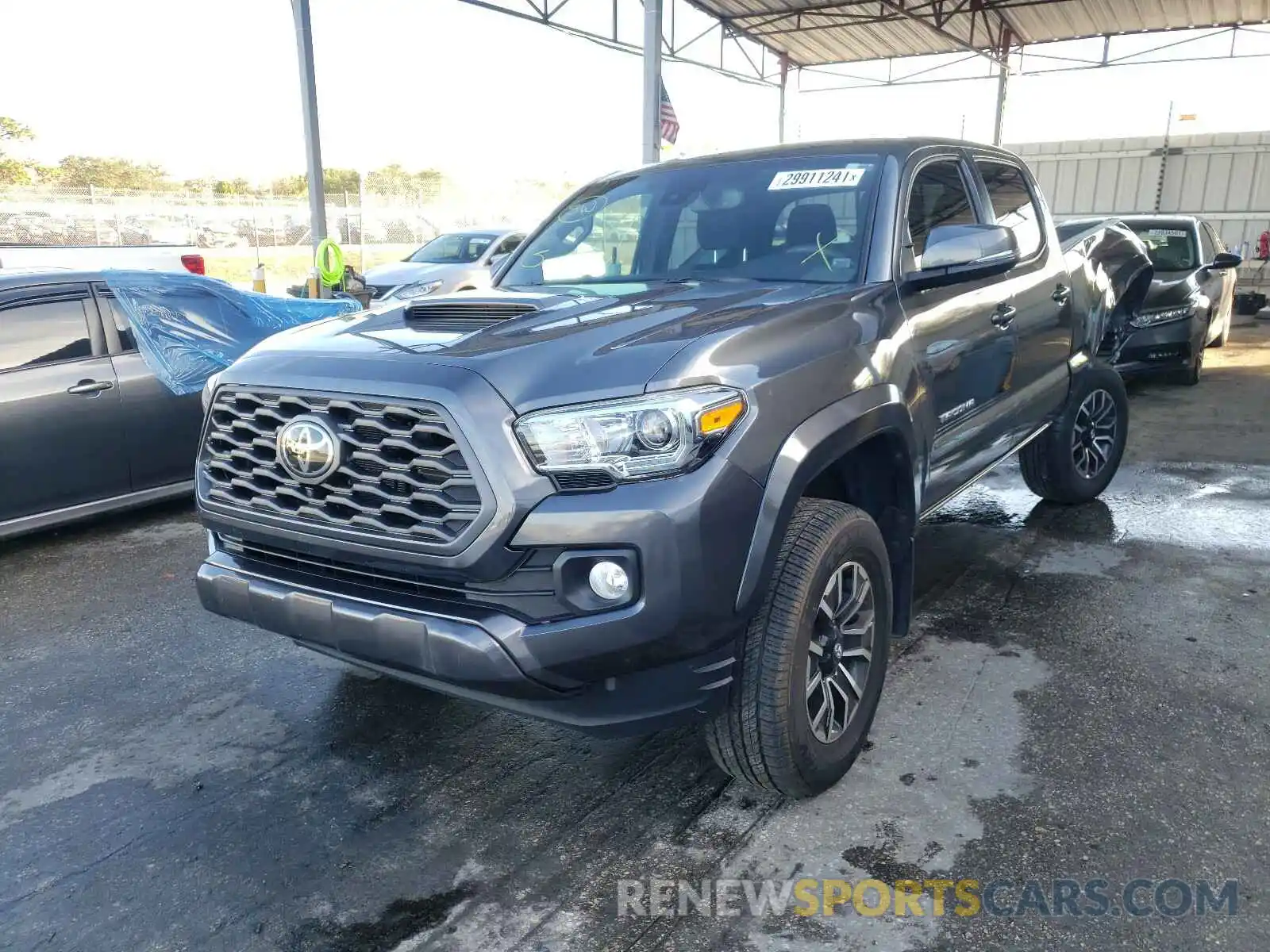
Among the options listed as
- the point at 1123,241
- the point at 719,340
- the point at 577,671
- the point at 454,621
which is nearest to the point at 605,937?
the point at 577,671

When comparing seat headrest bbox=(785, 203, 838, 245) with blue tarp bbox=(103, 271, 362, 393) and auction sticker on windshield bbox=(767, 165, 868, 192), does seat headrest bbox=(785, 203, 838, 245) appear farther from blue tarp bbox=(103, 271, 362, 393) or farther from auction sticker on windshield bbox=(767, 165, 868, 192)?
blue tarp bbox=(103, 271, 362, 393)

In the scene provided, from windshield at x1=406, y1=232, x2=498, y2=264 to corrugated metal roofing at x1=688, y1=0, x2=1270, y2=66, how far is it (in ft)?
30.0

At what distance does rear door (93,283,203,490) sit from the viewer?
5.50 m

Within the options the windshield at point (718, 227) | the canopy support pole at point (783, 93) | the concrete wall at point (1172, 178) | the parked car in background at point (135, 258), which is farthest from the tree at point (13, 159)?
A: the windshield at point (718, 227)

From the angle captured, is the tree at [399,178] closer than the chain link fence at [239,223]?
No

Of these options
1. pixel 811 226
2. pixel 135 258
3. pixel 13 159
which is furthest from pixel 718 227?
pixel 13 159

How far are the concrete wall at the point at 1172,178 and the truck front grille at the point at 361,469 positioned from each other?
1870 centimetres

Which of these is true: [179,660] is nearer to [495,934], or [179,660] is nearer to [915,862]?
[495,934]

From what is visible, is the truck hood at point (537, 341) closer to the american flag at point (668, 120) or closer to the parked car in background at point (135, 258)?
the parked car in background at point (135, 258)

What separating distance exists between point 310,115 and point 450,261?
2608mm

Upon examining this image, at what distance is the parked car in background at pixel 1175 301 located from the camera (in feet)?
29.7

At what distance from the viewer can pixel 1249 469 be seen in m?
6.75

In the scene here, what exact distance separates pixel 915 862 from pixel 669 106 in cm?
1054
